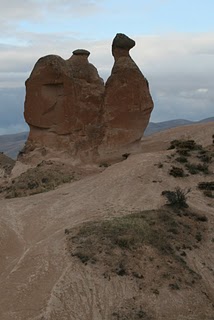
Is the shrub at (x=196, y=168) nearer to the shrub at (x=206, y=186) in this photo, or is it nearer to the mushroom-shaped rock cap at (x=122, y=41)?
the shrub at (x=206, y=186)

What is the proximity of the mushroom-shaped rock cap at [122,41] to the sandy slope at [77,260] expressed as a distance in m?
8.92

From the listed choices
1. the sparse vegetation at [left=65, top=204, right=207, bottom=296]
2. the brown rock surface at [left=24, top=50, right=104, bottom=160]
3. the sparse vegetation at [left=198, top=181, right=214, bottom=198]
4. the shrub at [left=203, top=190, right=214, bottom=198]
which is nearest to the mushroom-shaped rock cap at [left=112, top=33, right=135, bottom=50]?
the brown rock surface at [left=24, top=50, right=104, bottom=160]

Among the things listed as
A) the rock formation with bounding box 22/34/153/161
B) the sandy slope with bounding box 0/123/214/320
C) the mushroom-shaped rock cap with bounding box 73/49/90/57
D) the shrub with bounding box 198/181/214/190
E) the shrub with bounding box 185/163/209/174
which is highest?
the mushroom-shaped rock cap with bounding box 73/49/90/57

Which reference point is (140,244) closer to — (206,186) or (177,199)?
(177,199)

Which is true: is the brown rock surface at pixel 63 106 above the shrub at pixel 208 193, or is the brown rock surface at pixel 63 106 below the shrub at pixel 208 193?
above

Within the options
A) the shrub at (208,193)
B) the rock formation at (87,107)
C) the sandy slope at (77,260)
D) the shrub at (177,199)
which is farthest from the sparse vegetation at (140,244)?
the rock formation at (87,107)

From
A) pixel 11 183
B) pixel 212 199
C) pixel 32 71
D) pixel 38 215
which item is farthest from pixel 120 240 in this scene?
pixel 32 71

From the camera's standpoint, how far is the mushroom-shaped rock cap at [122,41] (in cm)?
3173

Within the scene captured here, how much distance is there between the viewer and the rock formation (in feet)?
103

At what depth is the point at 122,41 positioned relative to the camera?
31.7m

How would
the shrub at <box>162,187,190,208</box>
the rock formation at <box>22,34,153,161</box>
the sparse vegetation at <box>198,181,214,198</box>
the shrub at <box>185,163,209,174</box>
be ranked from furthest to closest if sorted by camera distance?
the rock formation at <box>22,34,153,161</box> < the shrub at <box>185,163,209,174</box> < the sparse vegetation at <box>198,181,214,198</box> < the shrub at <box>162,187,190,208</box>

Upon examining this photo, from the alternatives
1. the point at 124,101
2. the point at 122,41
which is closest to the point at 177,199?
the point at 124,101

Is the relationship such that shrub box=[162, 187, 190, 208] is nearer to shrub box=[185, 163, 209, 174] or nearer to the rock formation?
shrub box=[185, 163, 209, 174]

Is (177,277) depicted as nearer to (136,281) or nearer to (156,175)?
(136,281)
